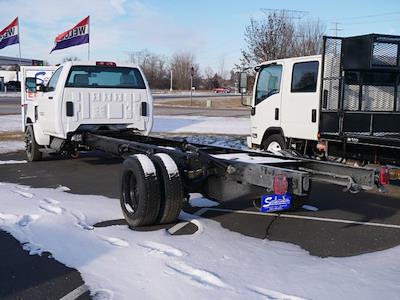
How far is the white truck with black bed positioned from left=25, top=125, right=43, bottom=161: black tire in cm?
2

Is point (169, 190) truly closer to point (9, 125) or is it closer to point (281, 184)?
point (281, 184)

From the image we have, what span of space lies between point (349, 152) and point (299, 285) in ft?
16.1

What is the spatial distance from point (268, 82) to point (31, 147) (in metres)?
5.58

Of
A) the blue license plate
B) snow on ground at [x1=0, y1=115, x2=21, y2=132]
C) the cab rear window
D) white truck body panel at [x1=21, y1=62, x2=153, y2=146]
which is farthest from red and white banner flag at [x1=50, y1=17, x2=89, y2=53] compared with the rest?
the blue license plate

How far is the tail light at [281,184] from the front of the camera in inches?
198

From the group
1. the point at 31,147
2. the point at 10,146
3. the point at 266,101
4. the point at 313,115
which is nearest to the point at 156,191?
the point at 313,115

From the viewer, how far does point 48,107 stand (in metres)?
10.3

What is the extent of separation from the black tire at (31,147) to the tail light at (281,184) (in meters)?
7.75

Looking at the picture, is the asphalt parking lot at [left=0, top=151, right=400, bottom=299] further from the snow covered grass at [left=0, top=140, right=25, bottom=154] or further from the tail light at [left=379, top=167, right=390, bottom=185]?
the snow covered grass at [left=0, top=140, right=25, bottom=154]

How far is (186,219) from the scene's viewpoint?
21.5 ft

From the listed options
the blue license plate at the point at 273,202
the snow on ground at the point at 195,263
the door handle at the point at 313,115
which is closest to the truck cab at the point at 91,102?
the door handle at the point at 313,115

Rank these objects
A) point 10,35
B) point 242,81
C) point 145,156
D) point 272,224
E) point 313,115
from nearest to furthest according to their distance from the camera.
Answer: point 145,156 → point 272,224 → point 313,115 → point 242,81 → point 10,35

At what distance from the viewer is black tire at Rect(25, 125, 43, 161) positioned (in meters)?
11.5

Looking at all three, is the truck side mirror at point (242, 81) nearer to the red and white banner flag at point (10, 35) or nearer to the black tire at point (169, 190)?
the black tire at point (169, 190)
